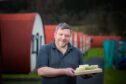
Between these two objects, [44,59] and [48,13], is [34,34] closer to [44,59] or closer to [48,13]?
[48,13]

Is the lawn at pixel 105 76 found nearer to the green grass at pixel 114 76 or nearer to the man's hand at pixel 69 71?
the green grass at pixel 114 76

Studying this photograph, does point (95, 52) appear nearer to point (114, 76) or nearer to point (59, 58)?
point (114, 76)

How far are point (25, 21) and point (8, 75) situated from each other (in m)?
0.51

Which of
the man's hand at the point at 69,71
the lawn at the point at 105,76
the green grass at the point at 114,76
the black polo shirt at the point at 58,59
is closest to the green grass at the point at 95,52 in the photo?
the lawn at the point at 105,76

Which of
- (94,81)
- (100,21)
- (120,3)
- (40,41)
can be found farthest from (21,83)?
(120,3)

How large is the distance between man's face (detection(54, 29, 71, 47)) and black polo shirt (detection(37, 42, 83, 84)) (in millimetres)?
45

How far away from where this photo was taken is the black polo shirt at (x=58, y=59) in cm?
221

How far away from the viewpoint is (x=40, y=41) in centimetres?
248

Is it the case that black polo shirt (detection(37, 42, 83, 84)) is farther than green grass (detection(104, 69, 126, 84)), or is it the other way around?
green grass (detection(104, 69, 126, 84))

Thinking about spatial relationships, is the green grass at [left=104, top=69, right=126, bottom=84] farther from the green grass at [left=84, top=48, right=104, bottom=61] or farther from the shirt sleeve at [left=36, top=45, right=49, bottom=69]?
the shirt sleeve at [left=36, top=45, right=49, bottom=69]

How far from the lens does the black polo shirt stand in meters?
2.21

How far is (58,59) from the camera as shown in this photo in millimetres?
2248

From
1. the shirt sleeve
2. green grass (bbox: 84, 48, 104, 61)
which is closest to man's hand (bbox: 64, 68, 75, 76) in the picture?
the shirt sleeve

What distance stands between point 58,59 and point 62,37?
0.59 ft
